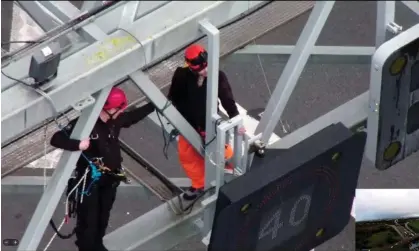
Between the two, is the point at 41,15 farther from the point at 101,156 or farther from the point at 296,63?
the point at 296,63

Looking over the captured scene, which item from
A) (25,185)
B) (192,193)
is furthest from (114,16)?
(25,185)

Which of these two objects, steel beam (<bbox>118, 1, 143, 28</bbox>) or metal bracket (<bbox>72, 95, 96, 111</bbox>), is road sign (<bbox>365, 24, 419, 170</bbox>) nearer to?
steel beam (<bbox>118, 1, 143, 28</bbox>)

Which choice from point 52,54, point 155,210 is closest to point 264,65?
point 155,210

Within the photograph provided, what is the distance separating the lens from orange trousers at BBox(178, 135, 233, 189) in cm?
902

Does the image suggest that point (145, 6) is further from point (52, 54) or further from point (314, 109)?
point (314, 109)

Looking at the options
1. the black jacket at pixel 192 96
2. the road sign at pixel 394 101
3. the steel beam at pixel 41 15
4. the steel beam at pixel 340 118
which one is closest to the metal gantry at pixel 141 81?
the black jacket at pixel 192 96

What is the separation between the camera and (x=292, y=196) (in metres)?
7.97

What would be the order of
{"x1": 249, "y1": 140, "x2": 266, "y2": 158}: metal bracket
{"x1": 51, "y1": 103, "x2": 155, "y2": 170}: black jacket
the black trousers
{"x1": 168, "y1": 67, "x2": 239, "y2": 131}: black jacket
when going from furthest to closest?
{"x1": 168, "y1": 67, "x2": 239, "y2": 131}: black jacket, the black trousers, {"x1": 249, "y1": 140, "x2": 266, "y2": 158}: metal bracket, {"x1": 51, "y1": 103, "x2": 155, "y2": 170}: black jacket

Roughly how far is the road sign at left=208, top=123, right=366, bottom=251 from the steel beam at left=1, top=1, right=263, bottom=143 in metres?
0.99

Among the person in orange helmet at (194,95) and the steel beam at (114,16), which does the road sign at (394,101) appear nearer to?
the person in orange helmet at (194,95)

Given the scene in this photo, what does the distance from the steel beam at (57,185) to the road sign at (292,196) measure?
1.01 metres

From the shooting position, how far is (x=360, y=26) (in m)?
11.7

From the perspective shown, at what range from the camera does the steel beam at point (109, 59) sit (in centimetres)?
745

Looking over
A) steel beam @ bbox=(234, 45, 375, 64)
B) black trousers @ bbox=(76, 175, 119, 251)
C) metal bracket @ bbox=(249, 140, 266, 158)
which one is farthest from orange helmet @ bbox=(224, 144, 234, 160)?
steel beam @ bbox=(234, 45, 375, 64)
